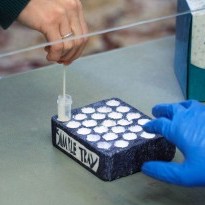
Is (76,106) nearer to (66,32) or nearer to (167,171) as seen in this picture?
(66,32)

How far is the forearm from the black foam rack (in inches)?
7.3

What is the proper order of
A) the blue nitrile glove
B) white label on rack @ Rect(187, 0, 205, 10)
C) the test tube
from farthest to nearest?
1. white label on rack @ Rect(187, 0, 205, 10)
2. the test tube
3. the blue nitrile glove

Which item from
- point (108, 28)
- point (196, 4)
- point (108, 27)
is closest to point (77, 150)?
point (196, 4)

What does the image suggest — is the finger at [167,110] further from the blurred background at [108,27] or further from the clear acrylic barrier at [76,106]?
the blurred background at [108,27]

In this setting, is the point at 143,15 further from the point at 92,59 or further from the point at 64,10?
the point at 64,10

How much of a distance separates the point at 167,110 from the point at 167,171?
111 millimetres

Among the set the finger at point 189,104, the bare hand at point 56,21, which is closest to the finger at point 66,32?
the bare hand at point 56,21

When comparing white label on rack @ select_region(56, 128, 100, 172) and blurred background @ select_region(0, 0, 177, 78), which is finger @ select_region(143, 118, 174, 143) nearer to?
white label on rack @ select_region(56, 128, 100, 172)

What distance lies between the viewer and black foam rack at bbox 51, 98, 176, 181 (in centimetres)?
96

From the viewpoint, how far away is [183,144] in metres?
0.90

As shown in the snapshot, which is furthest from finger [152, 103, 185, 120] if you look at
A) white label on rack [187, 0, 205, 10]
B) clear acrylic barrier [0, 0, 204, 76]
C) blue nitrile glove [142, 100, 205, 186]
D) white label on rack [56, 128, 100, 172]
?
clear acrylic barrier [0, 0, 204, 76]

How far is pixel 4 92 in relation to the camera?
4.15 ft

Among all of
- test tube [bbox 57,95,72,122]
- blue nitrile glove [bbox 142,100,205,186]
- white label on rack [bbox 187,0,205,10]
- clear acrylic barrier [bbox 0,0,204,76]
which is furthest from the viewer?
clear acrylic barrier [bbox 0,0,204,76]

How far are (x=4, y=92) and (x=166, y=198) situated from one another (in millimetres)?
459
